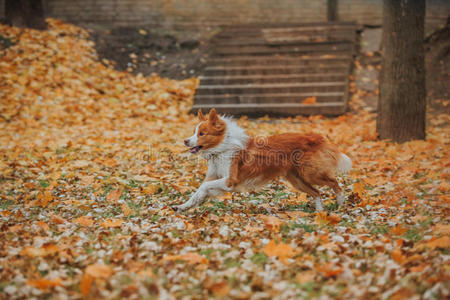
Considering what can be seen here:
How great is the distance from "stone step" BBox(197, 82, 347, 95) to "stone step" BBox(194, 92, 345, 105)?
0.18m

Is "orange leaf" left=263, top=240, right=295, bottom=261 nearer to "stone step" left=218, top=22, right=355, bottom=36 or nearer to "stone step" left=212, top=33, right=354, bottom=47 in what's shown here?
"stone step" left=212, top=33, right=354, bottom=47

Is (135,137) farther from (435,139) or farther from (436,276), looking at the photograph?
(436,276)

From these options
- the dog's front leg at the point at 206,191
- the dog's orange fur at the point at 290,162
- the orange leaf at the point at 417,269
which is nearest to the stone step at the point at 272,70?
the dog's orange fur at the point at 290,162

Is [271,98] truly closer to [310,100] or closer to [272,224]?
[310,100]

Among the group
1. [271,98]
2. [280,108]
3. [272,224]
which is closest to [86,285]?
[272,224]

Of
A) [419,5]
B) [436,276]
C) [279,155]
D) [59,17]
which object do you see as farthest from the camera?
[59,17]

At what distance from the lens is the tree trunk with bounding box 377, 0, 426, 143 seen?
23.8ft

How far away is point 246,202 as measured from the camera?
4.84 meters

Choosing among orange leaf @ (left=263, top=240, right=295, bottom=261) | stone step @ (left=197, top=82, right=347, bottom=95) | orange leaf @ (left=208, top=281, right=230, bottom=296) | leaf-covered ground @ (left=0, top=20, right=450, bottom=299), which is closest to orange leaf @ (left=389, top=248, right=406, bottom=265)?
leaf-covered ground @ (left=0, top=20, right=450, bottom=299)

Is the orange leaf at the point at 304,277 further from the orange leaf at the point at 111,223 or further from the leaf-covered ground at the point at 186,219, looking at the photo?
the orange leaf at the point at 111,223

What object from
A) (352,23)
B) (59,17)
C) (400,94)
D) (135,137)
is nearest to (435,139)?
(400,94)

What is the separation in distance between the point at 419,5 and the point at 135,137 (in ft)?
18.6

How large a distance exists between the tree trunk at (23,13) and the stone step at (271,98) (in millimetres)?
5526

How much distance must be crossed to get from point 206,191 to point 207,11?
11103 millimetres
